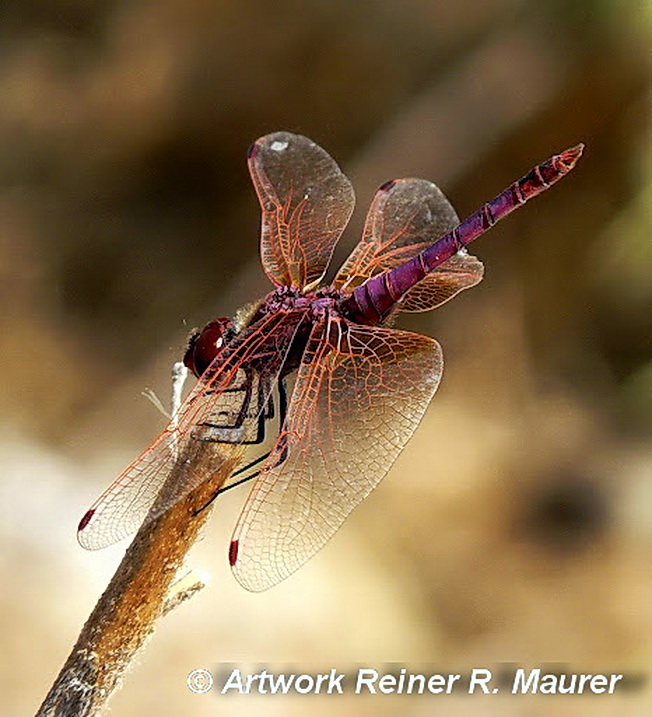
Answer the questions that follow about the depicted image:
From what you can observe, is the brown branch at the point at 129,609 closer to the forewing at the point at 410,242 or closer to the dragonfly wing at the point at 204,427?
the dragonfly wing at the point at 204,427

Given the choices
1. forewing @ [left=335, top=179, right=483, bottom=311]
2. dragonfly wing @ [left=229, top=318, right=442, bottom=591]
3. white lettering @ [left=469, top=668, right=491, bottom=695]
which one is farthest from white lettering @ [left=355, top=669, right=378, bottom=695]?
forewing @ [left=335, top=179, right=483, bottom=311]

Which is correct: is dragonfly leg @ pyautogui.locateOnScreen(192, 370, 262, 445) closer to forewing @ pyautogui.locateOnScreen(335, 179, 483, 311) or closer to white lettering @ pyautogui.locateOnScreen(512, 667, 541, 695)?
forewing @ pyautogui.locateOnScreen(335, 179, 483, 311)

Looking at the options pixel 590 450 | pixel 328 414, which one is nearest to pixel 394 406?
pixel 328 414

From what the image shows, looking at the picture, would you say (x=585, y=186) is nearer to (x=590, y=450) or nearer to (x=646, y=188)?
(x=646, y=188)

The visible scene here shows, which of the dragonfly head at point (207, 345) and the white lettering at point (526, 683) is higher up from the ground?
the dragonfly head at point (207, 345)

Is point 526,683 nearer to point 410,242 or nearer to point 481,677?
point 481,677

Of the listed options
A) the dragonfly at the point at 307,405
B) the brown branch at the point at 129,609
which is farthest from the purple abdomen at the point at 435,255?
the brown branch at the point at 129,609
